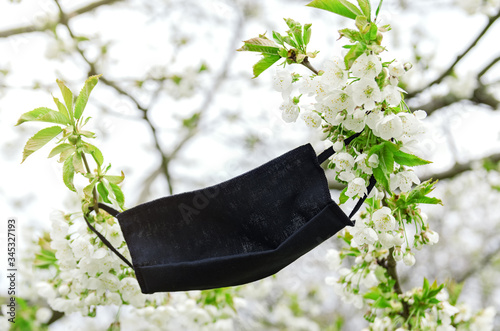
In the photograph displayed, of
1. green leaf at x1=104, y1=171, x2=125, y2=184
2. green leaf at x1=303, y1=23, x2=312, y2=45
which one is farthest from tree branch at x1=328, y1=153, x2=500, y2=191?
green leaf at x1=104, y1=171, x2=125, y2=184

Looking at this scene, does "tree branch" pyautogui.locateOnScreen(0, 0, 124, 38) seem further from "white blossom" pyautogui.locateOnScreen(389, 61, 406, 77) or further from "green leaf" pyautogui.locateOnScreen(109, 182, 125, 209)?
"white blossom" pyautogui.locateOnScreen(389, 61, 406, 77)

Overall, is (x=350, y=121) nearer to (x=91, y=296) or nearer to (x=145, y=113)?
(x=91, y=296)

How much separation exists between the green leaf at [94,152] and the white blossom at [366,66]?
1.90 feet

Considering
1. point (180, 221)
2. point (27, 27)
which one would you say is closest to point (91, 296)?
point (180, 221)

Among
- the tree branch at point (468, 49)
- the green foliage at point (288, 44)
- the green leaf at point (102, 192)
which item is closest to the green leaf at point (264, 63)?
the green foliage at point (288, 44)

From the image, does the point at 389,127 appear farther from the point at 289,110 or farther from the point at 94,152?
the point at 94,152

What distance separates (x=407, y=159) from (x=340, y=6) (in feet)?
1.05

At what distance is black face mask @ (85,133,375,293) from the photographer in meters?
0.89

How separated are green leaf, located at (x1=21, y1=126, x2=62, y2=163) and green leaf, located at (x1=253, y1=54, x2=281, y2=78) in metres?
0.46

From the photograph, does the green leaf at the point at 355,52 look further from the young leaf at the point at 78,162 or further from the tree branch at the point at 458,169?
the tree branch at the point at 458,169

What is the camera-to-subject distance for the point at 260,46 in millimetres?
856

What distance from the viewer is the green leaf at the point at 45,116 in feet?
2.98

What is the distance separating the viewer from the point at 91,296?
1.15m

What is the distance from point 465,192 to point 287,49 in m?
4.92
